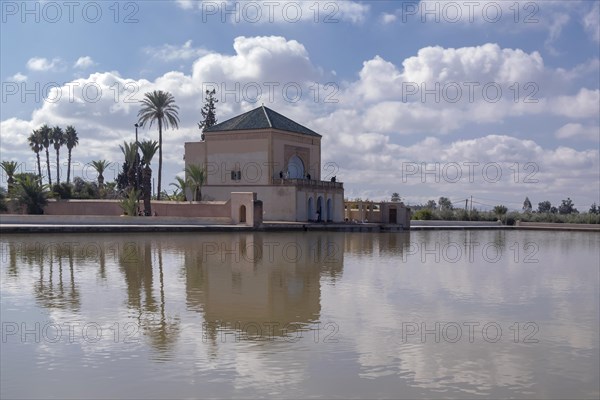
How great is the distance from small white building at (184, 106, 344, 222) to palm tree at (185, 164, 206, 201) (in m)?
0.71

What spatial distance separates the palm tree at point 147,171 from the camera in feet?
121

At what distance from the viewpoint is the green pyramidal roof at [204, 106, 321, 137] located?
4159cm

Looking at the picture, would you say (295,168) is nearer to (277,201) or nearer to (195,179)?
(277,201)

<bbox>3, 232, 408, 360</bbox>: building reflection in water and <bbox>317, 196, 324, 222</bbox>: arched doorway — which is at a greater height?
<bbox>317, 196, 324, 222</bbox>: arched doorway

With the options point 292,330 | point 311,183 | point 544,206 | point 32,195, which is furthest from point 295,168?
point 544,206

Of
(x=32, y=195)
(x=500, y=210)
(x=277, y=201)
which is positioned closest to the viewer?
(x=32, y=195)

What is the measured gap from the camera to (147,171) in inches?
1467

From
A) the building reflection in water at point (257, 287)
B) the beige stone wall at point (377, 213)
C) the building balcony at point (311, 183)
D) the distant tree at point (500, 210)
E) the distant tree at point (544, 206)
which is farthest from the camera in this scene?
the distant tree at point (544, 206)

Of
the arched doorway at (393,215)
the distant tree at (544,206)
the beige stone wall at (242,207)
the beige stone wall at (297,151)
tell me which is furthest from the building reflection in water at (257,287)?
the distant tree at (544,206)


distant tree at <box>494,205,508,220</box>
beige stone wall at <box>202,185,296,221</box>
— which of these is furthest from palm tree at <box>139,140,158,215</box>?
distant tree at <box>494,205,508,220</box>

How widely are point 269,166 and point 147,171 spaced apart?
7525 mm

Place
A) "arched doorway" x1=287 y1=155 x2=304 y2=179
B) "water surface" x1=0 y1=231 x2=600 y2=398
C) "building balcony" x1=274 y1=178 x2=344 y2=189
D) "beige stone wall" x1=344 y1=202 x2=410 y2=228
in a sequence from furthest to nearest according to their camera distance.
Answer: "beige stone wall" x1=344 y1=202 x2=410 y2=228
"arched doorway" x1=287 y1=155 x2=304 y2=179
"building balcony" x1=274 y1=178 x2=344 y2=189
"water surface" x1=0 y1=231 x2=600 y2=398

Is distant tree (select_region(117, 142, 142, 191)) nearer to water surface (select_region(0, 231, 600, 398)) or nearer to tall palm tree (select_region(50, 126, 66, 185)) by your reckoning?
tall palm tree (select_region(50, 126, 66, 185))

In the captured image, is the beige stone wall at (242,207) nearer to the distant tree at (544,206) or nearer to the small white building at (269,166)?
the small white building at (269,166)
